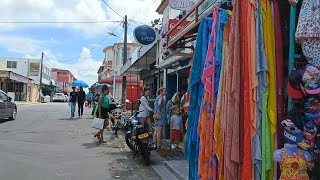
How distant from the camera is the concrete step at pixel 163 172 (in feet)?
23.1

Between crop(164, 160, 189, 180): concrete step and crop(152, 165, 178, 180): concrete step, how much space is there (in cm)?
7

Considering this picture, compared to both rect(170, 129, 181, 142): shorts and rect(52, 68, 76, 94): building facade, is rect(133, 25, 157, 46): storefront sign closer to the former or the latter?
rect(170, 129, 181, 142): shorts

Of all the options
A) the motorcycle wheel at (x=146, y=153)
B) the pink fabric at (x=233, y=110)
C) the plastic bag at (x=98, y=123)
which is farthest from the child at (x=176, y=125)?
the pink fabric at (x=233, y=110)

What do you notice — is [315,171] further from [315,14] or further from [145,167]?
[145,167]

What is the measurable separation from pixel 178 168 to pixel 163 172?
1.12ft

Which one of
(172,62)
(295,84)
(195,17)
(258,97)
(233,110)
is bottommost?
(233,110)

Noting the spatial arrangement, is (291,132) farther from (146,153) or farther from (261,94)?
(146,153)

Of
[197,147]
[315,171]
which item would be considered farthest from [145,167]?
[315,171]

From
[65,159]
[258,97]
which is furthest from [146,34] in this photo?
[258,97]

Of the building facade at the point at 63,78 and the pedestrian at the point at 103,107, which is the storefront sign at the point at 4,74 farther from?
the building facade at the point at 63,78

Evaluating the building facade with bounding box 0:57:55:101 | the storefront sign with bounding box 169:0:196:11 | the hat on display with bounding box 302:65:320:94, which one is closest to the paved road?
the storefront sign with bounding box 169:0:196:11

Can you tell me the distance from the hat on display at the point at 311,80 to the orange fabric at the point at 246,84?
1.58ft

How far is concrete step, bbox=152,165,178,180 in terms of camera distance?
704 cm

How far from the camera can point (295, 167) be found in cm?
273
